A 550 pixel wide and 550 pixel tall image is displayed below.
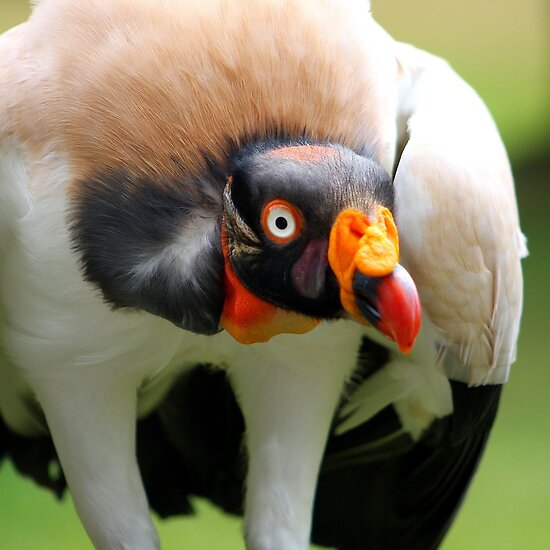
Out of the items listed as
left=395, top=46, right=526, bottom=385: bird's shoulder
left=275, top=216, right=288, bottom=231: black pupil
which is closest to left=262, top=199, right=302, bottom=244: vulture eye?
left=275, top=216, right=288, bottom=231: black pupil

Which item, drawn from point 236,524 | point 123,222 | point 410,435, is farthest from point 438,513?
point 123,222

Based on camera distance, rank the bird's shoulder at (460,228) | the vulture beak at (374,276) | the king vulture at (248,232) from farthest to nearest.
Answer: the bird's shoulder at (460,228), the king vulture at (248,232), the vulture beak at (374,276)

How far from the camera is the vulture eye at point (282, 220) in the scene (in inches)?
85.0

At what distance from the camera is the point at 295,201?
7.05 feet

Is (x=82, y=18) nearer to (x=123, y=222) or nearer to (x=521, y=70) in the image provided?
(x=123, y=222)

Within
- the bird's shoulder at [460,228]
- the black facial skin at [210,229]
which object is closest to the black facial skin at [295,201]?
the black facial skin at [210,229]

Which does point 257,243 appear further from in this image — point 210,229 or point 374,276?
point 374,276

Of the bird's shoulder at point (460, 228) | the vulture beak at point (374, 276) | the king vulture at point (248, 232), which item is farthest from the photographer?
the bird's shoulder at point (460, 228)

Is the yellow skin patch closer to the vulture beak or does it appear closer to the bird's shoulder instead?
the vulture beak

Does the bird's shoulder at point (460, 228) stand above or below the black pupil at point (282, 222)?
below

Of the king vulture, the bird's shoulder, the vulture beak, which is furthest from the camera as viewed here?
the bird's shoulder

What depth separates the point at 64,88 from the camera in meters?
2.43

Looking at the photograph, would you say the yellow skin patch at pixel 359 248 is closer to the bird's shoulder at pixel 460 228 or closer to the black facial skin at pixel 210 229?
the black facial skin at pixel 210 229

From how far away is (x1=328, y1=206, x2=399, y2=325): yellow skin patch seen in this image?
207cm
